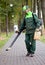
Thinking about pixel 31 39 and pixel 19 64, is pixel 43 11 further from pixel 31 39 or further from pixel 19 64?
pixel 19 64

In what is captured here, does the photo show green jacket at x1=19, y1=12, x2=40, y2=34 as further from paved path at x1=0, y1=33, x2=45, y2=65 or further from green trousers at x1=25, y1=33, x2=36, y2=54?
paved path at x1=0, y1=33, x2=45, y2=65

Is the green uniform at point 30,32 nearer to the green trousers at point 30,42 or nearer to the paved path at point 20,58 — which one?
the green trousers at point 30,42

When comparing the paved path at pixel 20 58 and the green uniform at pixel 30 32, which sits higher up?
the green uniform at pixel 30 32

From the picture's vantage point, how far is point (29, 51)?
1338cm

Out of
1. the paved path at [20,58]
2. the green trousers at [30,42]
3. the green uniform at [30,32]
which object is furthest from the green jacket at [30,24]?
the paved path at [20,58]

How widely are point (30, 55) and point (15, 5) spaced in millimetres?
47599

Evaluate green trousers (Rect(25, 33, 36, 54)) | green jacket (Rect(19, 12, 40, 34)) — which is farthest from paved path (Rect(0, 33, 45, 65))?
green jacket (Rect(19, 12, 40, 34))

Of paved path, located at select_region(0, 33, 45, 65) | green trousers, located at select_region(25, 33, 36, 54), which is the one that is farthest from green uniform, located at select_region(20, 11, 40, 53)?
paved path, located at select_region(0, 33, 45, 65)

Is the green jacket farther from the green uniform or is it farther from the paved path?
the paved path

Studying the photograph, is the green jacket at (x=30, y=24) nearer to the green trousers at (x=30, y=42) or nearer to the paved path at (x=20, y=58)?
the green trousers at (x=30, y=42)

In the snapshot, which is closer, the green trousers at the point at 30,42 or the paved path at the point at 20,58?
the paved path at the point at 20,58

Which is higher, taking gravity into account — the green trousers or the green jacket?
the green jacket

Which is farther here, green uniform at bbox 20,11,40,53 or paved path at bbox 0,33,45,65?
green uniform at bbox 20,11,40,53

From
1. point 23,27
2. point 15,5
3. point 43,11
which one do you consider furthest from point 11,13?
point 23,27
